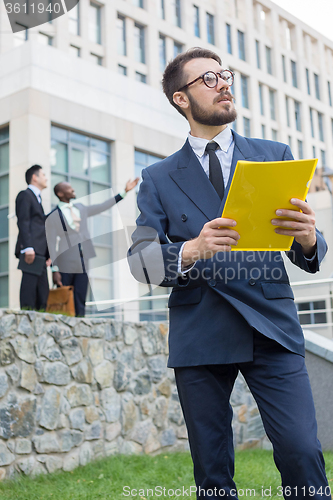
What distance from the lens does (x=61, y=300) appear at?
576 centimetres

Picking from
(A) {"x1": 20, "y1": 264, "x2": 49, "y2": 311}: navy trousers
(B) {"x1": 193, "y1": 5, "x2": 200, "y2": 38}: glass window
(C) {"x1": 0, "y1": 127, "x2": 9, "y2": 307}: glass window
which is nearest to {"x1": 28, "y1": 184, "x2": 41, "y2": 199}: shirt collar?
(A) {"x1": 20, "y1": 264, "x2": 49, "y2": 311}: navy trousers

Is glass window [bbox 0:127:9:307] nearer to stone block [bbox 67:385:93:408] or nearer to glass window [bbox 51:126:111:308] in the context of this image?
glass window [bbox 51:126:111:308]

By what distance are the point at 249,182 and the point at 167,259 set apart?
0.43 metres

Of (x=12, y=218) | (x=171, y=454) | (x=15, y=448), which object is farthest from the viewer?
(x=12, y=218)

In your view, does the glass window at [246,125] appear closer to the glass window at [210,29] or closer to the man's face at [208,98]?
the glass window at [210,29]

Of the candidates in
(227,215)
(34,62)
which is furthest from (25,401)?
(34,62)

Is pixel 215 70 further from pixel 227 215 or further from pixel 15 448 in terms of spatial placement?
pixel 15 448

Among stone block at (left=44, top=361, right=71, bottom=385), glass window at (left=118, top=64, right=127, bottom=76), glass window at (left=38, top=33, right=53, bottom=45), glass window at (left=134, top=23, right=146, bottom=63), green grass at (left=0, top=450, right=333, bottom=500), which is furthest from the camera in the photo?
glass window at (left=134, top=23, right=146, bottom=63)

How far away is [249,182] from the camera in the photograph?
5.26 ft

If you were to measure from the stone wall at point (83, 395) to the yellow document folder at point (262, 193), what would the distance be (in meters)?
3.12

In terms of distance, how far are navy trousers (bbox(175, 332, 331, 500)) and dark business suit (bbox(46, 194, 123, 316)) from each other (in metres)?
4.11

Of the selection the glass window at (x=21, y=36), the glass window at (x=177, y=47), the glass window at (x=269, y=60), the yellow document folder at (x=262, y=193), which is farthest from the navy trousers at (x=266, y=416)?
the glass window at (x=269, y=60)

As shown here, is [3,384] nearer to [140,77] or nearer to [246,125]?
[140,77]

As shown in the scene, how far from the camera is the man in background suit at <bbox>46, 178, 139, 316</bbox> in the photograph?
5926 millimetres
